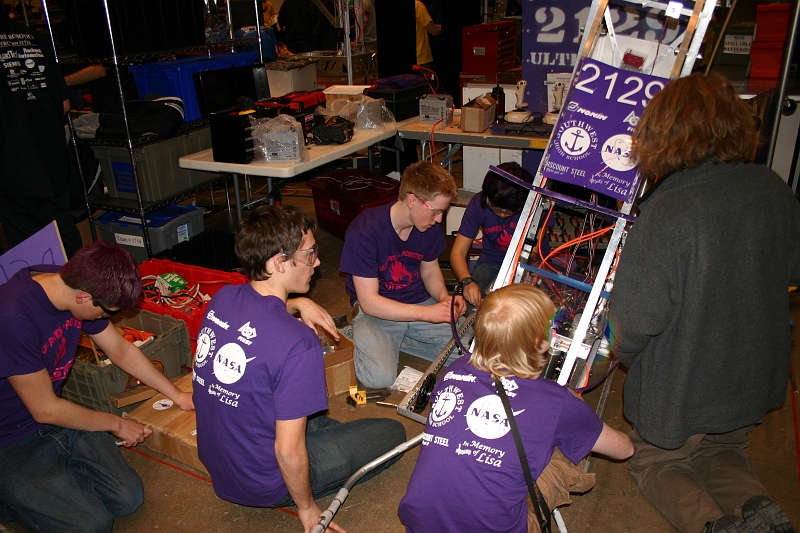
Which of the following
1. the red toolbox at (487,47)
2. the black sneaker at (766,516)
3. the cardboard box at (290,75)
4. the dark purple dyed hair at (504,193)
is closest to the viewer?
the black sneaker at (766,516)

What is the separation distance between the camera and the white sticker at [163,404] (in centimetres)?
298

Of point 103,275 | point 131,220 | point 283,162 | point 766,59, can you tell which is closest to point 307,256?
point 103,275

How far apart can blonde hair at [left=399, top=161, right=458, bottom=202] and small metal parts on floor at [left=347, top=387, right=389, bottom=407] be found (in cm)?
109

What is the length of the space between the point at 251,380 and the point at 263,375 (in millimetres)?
45

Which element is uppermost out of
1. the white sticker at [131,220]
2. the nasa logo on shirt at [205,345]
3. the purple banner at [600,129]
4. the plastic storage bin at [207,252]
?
the purple banner at [600,129]

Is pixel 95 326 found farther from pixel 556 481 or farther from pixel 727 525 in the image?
pixel 727 525

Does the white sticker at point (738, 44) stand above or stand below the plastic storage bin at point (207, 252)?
above

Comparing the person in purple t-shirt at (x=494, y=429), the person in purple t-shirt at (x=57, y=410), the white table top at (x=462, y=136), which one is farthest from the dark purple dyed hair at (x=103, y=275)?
the white table top at (x=462, y=136)

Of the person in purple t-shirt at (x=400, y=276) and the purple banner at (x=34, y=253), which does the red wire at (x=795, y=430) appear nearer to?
the person in purple t-shirt at (x=400, y=276)

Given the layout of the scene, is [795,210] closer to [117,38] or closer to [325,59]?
[117,38]

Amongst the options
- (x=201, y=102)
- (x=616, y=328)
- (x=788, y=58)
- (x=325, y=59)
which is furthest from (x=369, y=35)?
(x=616, y=328)

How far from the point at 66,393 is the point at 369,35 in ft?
25.1

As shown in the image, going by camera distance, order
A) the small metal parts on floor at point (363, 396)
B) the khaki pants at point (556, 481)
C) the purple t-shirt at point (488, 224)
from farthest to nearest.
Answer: the purple t-shirt at point (488, 224)
the small metal parts on floor at point (363, 396)
the khaki pants at point (556, 481)

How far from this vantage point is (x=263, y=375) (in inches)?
80.4
